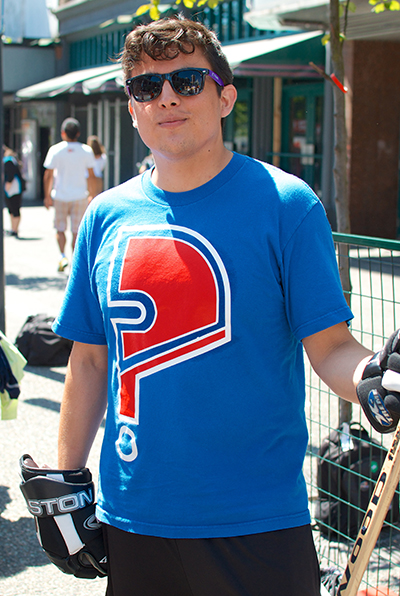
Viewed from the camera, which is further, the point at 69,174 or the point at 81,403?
the point at 69,174

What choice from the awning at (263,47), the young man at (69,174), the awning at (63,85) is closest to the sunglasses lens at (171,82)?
the young man at (69,174)

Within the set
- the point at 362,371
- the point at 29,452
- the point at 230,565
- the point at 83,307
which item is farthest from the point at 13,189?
the point at 362,371

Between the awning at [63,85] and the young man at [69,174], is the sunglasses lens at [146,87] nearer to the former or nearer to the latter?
the young man at [69,174]

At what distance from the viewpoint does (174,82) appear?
6.08 ft

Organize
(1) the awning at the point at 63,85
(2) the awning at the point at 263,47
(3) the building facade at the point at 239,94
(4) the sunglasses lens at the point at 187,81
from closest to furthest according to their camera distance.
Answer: (4) the sunglasses lens at the point at 187,81, (2) the awning at the point at 263,47, (3) the building facade at the point at 239,94, (1) the awning at the point at 63,85

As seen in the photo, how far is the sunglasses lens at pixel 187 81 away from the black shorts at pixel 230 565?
1066mm

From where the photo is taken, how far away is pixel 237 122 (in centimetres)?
1912

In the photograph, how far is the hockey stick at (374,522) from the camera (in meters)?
1.55

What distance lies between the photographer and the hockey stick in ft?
5.08

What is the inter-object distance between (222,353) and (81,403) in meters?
0.50

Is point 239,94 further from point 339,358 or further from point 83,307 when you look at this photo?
point 339,358

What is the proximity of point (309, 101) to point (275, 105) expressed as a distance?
4.63 feet

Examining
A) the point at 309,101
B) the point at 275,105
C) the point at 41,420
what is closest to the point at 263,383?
the point at 41,420

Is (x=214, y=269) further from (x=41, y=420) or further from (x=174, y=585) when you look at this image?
(x=41, y=420)
